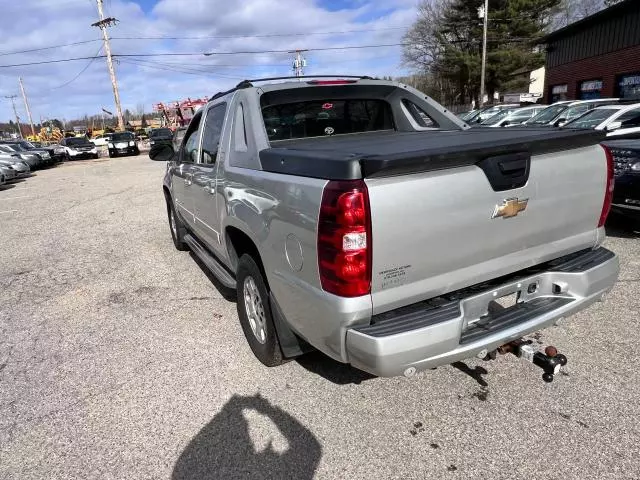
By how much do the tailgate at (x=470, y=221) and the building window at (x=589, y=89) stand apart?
2690 centimetres

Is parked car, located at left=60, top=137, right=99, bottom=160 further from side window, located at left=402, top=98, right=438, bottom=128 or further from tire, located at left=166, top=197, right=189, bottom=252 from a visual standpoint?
side window, located at left=402, top=98, right=438, bottom=128

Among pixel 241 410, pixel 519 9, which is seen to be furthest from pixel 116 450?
pixel 519 9

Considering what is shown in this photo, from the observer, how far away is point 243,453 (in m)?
2.56

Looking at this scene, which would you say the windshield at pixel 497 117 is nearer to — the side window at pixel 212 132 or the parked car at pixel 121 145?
the side window at pixel 212 132

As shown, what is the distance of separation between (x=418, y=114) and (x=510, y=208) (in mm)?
2111

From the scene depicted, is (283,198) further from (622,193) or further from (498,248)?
(622,193)

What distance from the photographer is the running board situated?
12.7ft

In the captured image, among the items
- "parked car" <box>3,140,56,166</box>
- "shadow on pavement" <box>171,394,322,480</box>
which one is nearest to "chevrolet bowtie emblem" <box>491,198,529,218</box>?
"shadow on pavement" <box>171,394,322,480</box>

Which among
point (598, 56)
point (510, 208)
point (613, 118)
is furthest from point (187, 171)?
point (598, 56)

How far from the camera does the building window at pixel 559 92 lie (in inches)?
1117

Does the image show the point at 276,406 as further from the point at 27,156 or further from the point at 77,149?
the point at 77,149

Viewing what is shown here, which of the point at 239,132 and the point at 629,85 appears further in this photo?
the point at 629,85

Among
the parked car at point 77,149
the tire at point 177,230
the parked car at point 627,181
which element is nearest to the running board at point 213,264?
the tire at point 177,230

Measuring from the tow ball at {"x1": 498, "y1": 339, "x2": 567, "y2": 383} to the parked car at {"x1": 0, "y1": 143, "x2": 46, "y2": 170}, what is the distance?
26.9 m
